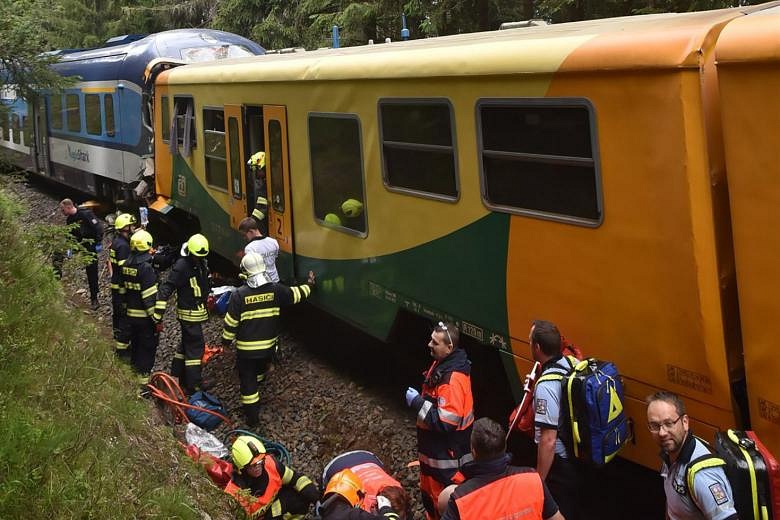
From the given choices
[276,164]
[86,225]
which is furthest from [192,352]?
[86,225]

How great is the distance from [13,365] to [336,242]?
3250 mm

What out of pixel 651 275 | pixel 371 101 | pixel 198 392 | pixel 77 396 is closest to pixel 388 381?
pixel 198 392

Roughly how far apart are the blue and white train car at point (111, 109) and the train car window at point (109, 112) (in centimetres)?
2

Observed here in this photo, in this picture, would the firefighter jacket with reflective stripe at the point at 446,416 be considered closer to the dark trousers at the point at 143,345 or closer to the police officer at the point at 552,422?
the police officer at the point at 552,422

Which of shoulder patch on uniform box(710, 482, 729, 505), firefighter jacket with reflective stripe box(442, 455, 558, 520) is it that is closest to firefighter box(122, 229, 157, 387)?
firefighter jacket with reflective stripe box(442, 455, 558, 520)

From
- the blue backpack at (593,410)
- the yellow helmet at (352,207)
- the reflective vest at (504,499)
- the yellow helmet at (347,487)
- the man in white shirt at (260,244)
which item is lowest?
the yellow helmet at (347,487)

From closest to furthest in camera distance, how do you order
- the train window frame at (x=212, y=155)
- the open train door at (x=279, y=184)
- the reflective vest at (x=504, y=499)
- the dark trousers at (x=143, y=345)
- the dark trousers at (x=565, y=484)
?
the reflective vest at (x=504, y=499), the dark trousers at (x=565, y=484), the dark trousers at (x=143, y=345), the open train door at (x=279, y=184), the train window frame at (x=212, y=155)

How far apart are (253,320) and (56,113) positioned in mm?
13389

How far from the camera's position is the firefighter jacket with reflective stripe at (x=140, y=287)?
8305 mm

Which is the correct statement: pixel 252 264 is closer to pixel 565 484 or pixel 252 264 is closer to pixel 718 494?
pixel 565 484

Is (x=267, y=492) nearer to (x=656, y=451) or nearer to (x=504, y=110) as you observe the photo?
(x=656, y=451)

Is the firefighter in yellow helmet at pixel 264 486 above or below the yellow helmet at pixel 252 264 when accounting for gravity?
below

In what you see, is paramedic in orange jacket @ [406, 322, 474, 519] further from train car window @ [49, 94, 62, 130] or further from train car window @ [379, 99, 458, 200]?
train car window @ [49, 94, 62, 130]

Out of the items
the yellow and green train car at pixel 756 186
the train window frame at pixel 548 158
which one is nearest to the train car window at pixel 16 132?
the train window frame at pixel 548 158
